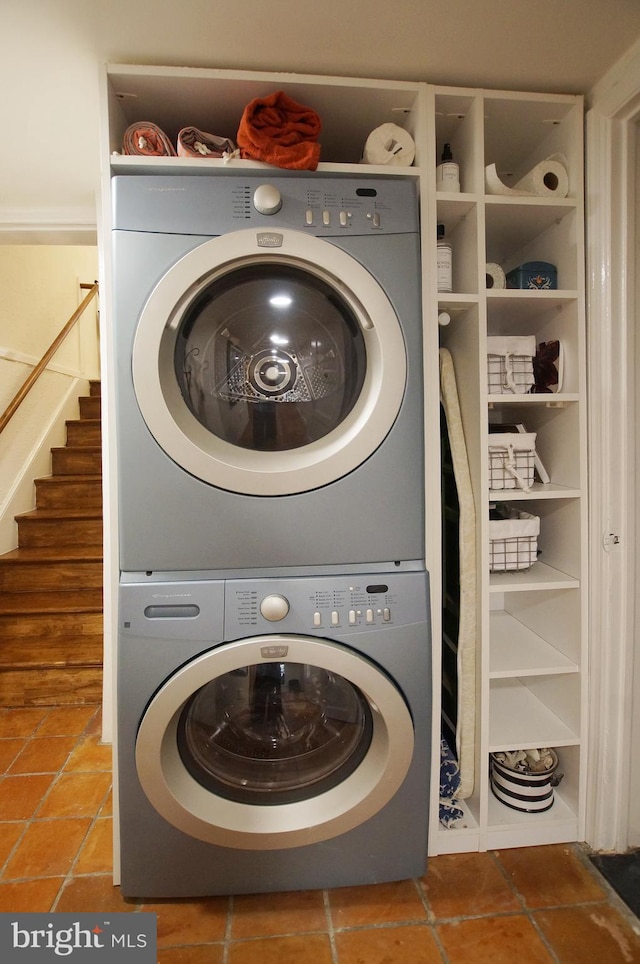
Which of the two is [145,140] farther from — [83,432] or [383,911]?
[83,432]

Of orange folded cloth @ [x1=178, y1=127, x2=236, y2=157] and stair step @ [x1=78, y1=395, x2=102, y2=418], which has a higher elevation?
orange folded cloth @ [x1=178, y1=127, x2=236, y2=157]

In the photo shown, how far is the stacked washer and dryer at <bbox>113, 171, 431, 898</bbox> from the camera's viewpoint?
1.12 meters

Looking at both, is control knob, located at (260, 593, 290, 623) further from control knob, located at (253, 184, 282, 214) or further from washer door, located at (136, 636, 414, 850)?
control knob, located at (253, 184, 282, 214)

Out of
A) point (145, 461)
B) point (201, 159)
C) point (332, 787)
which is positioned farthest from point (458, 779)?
point (201, 159)

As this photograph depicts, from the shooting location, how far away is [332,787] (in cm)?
125

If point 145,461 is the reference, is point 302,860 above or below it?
below

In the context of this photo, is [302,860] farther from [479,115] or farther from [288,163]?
[479,115]

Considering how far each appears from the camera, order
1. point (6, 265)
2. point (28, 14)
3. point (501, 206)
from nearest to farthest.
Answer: point (28, 14) → point (501, 206) → point (6, 265)

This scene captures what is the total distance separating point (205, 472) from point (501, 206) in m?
1.06

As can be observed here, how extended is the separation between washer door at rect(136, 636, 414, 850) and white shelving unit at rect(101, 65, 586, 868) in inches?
7.8

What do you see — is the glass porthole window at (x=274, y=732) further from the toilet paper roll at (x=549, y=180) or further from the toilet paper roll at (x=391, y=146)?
the toilet paper roll at (x=549, y=180)

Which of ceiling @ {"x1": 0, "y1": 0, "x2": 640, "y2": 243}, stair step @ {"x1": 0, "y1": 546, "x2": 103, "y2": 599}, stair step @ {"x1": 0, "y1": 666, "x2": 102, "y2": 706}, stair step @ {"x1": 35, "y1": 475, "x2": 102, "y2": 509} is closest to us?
ceiling @ {"x1": 0, "y1": 0, "x2": 640, "y2": 243}

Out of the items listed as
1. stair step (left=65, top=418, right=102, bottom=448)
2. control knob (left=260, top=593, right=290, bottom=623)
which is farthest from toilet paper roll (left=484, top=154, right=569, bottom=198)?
stair step (left=65, top=418, right=102, bottom=448)

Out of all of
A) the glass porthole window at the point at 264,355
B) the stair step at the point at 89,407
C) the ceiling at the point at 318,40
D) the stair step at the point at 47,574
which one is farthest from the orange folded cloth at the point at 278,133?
the stair step at the point at 89,407
